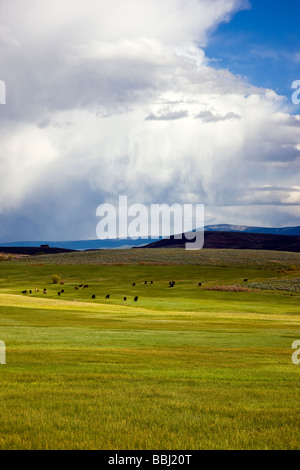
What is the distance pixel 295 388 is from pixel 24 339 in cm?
1673

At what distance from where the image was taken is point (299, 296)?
90.1m

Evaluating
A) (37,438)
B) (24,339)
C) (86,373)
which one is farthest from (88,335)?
(37,438)

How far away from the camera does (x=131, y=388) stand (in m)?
15.0

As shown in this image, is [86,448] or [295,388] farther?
[295,388]

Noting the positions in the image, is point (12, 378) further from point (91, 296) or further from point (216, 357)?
point (91, 296)

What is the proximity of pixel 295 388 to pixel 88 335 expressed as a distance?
1775cm

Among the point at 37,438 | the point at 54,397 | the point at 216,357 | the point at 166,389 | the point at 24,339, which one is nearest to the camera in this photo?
the point at 37,438

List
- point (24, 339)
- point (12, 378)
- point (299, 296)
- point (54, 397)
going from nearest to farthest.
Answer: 1. point (54, 397)
2. point (12, 378)
3. point (24, 339)
4. point (299, 296)

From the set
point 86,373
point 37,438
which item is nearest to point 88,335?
point 86,373

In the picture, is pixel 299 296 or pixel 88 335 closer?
pixel 88 335
